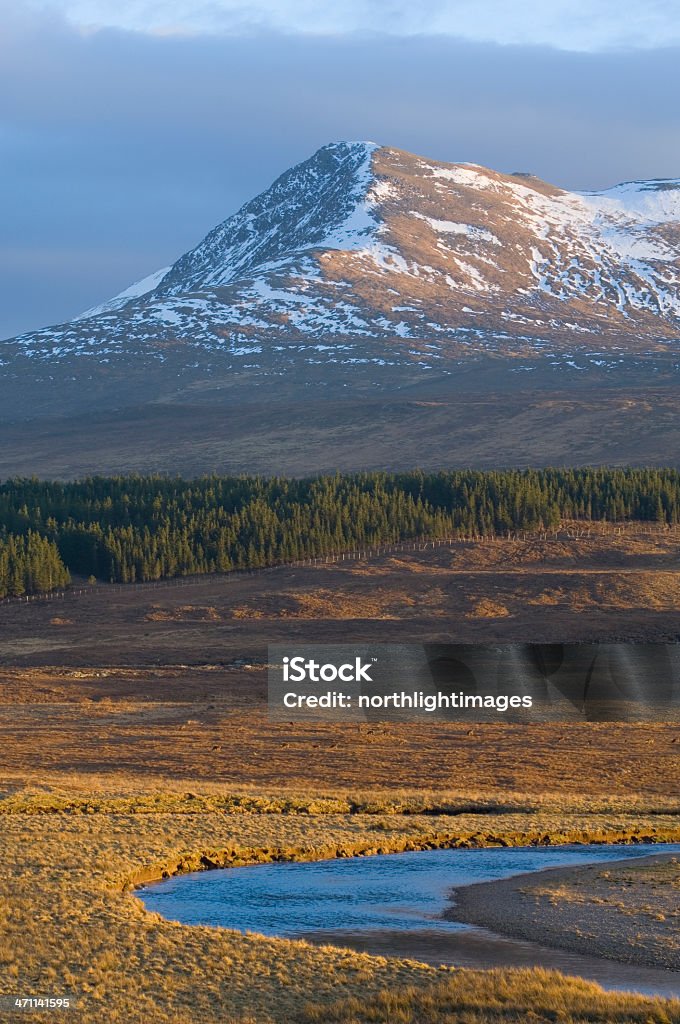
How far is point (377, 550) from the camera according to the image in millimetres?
143250

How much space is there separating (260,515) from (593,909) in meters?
117

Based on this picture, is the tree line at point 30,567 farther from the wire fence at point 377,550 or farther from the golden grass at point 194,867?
the golden grass at point 194,867

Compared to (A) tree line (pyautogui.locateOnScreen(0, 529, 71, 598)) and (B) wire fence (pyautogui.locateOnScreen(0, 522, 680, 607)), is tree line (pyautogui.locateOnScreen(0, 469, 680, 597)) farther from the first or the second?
(B) wire fence (pyautogui.locateOnScreen(0, 522, 680, 607))

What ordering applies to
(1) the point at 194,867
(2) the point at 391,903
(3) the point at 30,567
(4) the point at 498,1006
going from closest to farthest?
1. (4) the point at 498,1006
2. (2) the point at 391,903
3. (1) the point at 194,867
4. (3) the point at 30,567

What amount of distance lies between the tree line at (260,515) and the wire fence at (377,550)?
3.95ft

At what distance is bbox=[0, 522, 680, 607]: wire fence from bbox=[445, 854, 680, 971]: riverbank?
92.7m

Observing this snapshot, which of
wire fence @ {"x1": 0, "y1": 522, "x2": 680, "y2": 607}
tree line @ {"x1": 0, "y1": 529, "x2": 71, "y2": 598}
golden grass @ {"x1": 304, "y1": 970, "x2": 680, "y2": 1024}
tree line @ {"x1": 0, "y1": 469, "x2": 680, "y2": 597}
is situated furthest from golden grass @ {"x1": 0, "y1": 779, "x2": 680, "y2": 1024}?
tree line @ {"x1": 0, "y1": 469, "x2": 680, "y2": 597}

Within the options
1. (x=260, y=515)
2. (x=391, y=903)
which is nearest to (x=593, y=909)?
(x=391, y=903)

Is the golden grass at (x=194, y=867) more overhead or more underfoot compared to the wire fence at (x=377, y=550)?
more underfoot

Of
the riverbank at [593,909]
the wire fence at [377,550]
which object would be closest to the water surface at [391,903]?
the riverbank at [593,909]

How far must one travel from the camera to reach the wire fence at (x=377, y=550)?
12750cm

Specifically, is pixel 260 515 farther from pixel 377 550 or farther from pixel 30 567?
pixel 30 567

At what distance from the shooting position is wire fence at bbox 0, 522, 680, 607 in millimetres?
127500

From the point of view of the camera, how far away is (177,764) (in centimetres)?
5441
